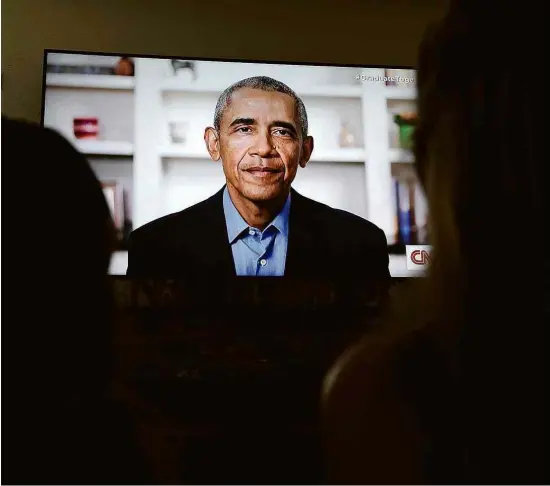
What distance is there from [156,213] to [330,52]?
3.13 ft

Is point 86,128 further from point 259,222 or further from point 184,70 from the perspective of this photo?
point 259,222

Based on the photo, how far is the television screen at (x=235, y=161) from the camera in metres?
1.85

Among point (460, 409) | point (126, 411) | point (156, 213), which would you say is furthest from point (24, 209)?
point (156, 213)

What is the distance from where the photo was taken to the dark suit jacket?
1830 mm

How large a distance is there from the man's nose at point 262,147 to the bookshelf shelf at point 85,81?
49 cm

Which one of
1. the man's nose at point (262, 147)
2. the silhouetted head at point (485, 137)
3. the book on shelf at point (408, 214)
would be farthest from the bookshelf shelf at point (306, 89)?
the silhouetted head at point (485, 137)

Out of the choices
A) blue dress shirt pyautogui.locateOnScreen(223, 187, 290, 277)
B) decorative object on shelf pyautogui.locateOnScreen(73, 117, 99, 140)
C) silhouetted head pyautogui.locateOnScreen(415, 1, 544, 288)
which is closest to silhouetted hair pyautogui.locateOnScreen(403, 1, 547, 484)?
silhouetted head pyautogui.locateOnScreen(415, 1, 544, 288)

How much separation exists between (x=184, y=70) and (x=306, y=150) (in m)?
0.51

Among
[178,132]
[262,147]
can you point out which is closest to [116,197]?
[178,132]

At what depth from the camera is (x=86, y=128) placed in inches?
73.3

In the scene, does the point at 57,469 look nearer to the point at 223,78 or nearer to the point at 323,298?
the point at 323,298

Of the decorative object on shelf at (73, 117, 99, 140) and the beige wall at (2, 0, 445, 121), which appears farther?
the beige wall at (2, 0, 445, 121)

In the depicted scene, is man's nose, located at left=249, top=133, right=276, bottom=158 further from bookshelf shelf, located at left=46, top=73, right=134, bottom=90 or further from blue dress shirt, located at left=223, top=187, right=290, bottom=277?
bookshelf shelf, located at left=46, top=73, right=134, bottom=90

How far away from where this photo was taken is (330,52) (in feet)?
7.14
